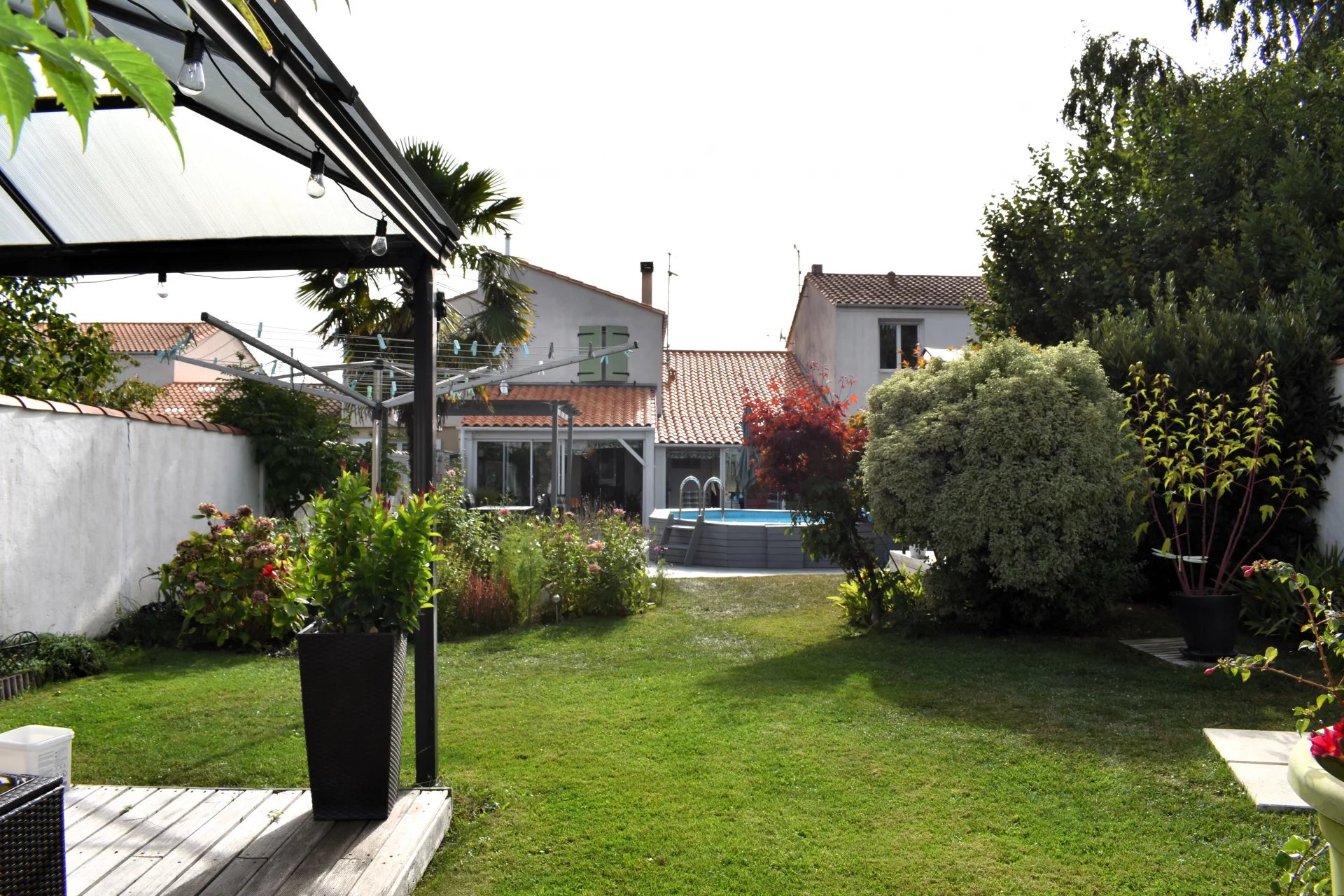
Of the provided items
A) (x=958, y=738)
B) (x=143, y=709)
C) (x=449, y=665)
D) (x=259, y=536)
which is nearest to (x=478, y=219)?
(x=259, y=536)

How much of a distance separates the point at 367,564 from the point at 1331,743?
11.1 ft

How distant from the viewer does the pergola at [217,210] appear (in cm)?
443

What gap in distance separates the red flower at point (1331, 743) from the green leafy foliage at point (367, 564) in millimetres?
3165

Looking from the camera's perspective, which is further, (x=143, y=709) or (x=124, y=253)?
(x=143, y=709)

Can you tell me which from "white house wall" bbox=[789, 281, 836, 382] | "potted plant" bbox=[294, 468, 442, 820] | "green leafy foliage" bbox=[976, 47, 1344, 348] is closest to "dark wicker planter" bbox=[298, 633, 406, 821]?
A: "potted plant" bbox=[294, 468, 442, 820]

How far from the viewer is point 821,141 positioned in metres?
9.00

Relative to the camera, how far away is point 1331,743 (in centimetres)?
238

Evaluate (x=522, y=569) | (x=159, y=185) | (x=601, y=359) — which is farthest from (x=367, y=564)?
(x=601, y=359)

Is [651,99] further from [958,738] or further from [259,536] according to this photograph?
[259,536]

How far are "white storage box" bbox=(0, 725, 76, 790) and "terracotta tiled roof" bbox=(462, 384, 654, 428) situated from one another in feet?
65.7

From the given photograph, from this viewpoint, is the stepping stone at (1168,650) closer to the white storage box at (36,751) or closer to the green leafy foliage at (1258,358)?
the green leafy foliage at (1258,358)

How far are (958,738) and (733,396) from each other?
24778 millimetres

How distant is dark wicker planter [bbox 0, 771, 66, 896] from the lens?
2.57 m

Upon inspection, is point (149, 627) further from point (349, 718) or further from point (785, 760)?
point (785, 760)
